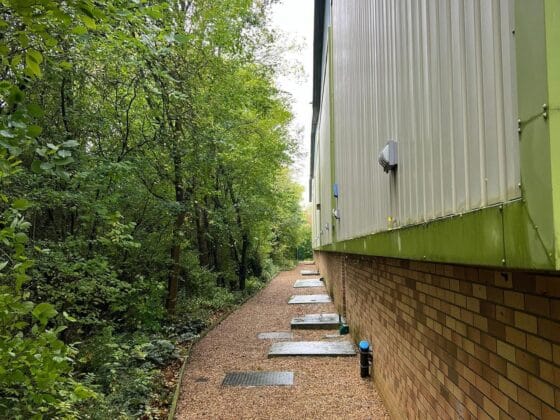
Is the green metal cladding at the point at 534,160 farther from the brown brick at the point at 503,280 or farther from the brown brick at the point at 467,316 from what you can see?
the brown brick at the point at 467,316

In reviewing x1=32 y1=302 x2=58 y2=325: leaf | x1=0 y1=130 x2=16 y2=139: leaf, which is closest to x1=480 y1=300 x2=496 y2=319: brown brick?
x1=32 y1=302 x2=58 y2=325: leaf

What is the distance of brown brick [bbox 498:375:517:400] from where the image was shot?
6.78ft

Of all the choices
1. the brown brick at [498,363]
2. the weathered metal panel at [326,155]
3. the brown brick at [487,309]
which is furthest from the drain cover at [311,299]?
the brown brick at [498,363]

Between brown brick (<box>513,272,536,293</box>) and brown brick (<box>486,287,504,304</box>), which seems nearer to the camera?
brown brick (<box>513,272,536,293</box>)

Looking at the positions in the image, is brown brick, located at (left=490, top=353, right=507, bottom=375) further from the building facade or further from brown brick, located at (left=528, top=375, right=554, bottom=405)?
brown brick, located at (left=528, top=375, right=554, bottom=405)

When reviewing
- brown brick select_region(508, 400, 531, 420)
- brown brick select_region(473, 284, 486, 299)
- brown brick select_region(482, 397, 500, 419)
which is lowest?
brown brick select_region(482, 397, 500, 419)

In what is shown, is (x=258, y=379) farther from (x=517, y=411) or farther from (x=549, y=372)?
(x=549, y=372)

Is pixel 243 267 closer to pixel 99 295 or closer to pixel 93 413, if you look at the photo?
pixel 99 295

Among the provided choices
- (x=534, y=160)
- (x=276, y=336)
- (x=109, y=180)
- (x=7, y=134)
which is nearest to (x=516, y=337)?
(x=534, y=160)

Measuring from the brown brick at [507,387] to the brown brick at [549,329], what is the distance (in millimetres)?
415

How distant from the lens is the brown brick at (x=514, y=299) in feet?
6.46

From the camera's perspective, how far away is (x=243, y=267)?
19.5m

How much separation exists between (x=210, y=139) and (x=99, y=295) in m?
3.98

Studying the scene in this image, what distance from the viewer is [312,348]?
8.84m
